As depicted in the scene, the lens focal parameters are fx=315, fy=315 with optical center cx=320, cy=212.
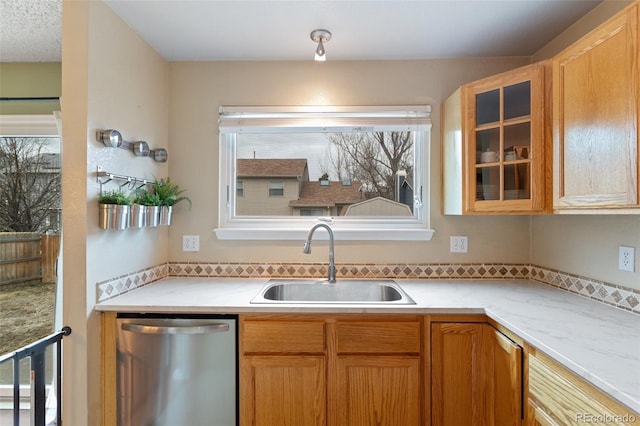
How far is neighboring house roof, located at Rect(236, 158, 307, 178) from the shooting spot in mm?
2174

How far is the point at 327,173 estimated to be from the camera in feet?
7.11

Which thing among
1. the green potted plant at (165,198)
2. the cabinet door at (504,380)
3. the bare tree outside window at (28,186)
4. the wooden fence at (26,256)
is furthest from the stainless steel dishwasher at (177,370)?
the cabinet door at (504,380)

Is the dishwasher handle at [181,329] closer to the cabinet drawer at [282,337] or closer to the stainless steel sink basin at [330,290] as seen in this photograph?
the cabinet drawer at [282,337]

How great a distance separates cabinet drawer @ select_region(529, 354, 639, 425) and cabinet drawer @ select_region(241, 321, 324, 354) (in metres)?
0.83

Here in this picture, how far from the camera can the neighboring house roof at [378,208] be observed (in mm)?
2152

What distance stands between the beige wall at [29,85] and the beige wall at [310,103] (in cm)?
75

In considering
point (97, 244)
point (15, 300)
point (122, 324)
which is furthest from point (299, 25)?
point (15, 300)

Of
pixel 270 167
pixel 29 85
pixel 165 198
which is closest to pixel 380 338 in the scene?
pixel 270 167

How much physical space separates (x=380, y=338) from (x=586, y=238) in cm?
117

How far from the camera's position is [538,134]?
4.96 feet

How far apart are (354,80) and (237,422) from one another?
6.69ft

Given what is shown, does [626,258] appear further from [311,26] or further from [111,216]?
[111,216]

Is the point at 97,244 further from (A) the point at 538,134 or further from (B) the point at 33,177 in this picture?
(A) the point at 538,134

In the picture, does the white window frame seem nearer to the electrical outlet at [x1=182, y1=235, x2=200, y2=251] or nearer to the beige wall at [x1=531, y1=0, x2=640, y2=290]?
the electrical outlet at [x1=182, y1=235, x2=200, y2=251]
